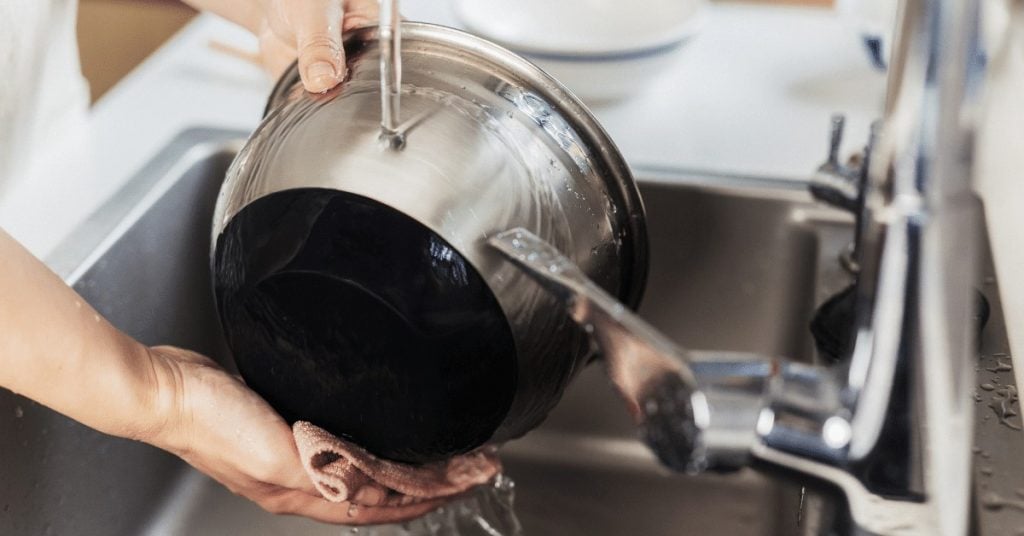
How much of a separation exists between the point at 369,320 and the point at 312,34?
180 millimetres

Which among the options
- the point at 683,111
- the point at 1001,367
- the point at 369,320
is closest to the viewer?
the point at 369,320

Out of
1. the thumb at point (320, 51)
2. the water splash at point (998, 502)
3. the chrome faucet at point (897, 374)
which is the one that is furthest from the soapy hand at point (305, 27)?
the water splash at point (998, 502)

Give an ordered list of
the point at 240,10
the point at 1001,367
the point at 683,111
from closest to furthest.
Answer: the point at 1001,367 → the point at 240,10 → the point at 683,111

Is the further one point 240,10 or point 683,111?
point 683,111

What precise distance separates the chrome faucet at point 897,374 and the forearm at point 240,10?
527 mm

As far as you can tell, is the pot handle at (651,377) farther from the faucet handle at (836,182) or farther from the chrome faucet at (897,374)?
the faucet handle at (836,182)

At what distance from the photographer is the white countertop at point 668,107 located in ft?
2.89

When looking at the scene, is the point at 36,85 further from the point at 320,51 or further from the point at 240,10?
the point at 320,51

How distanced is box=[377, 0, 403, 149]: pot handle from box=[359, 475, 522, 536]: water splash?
12.5 inches

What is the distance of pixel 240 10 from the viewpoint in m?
0.85

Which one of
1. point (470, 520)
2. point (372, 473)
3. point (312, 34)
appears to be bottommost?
point (470, 520)

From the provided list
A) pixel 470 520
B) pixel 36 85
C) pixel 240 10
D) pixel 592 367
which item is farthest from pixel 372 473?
pixel 36 85

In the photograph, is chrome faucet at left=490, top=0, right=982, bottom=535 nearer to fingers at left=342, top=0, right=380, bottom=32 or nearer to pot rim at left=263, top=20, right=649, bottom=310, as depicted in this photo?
pot rim at left=263, top=20, right=649, bottom=310

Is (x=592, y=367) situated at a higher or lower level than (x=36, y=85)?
lower
